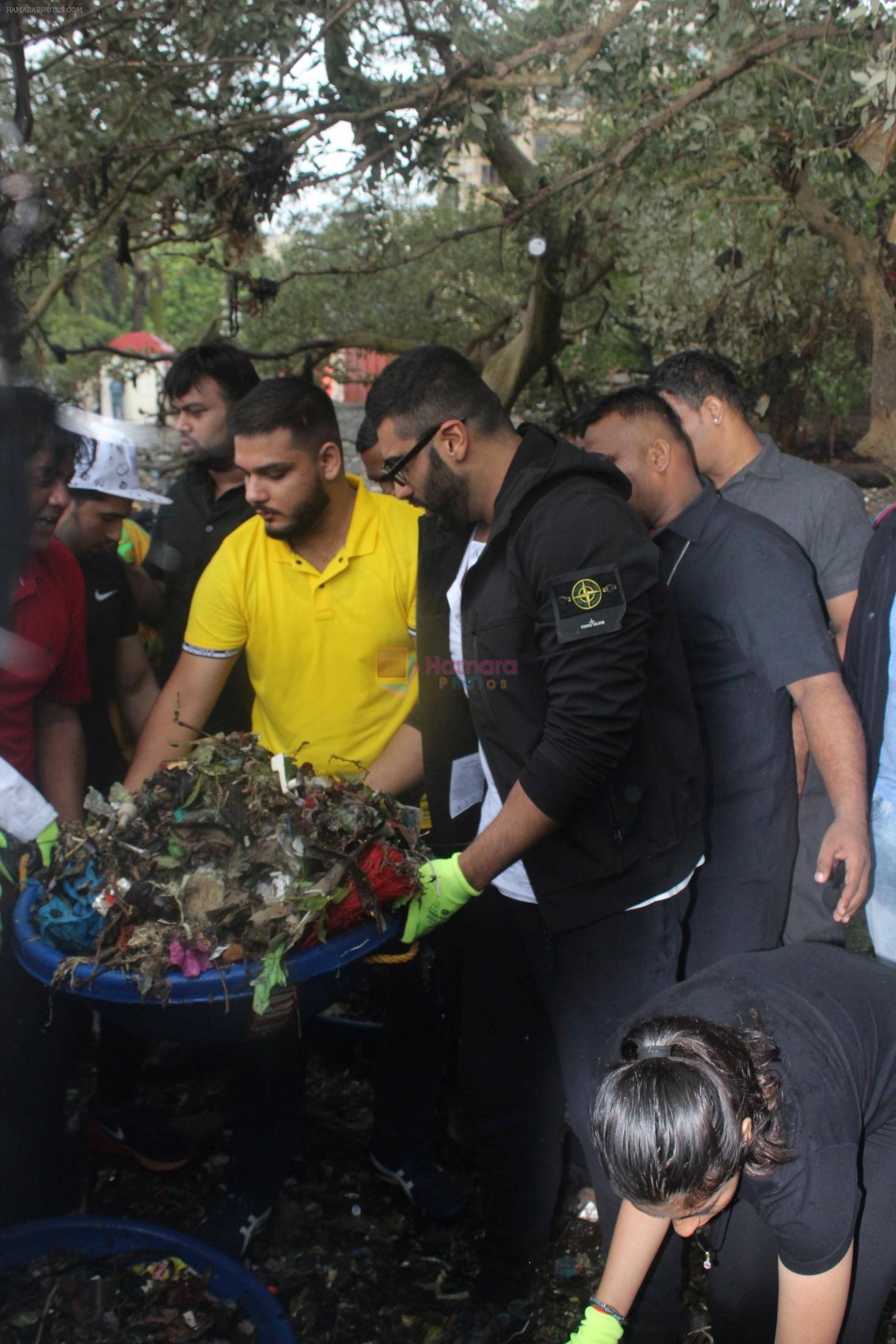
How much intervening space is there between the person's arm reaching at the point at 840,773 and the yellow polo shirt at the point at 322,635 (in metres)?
0.98

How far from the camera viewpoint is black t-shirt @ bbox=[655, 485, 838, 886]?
2.52 meters

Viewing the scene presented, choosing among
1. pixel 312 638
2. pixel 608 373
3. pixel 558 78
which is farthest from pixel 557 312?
pixel 312 638

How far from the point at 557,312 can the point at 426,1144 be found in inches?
180

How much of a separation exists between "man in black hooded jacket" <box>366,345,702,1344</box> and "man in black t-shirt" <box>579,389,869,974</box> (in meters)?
0.29

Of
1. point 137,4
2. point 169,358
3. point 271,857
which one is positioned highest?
point 137,4

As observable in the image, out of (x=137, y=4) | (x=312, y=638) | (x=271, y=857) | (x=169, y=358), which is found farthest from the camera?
(x=169, y=358)

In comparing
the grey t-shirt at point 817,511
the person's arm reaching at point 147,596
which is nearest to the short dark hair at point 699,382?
the grey t-shirt at point 817,511

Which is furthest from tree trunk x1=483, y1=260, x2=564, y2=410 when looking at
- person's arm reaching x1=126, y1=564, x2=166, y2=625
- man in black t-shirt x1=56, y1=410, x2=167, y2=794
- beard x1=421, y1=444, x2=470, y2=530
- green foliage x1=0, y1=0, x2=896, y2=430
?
beard x1=421, y1=444, x2=470, y2=530

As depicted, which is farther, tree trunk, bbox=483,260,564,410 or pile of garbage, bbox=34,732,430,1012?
tree trunk, bbox=483,260,564,410

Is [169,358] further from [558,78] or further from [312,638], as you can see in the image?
[312,638]

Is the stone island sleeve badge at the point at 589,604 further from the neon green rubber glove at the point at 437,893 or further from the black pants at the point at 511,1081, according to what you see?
the black pants at the point at 511,1081

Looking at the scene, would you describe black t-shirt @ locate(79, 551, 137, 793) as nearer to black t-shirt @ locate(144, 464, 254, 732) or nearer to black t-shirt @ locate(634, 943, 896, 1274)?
black t-shirt @ locate(144, 464, 254, 732)

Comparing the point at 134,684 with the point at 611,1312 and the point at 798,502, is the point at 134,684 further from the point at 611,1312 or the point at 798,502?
the point at 611,1312

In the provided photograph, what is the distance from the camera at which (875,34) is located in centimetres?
324
